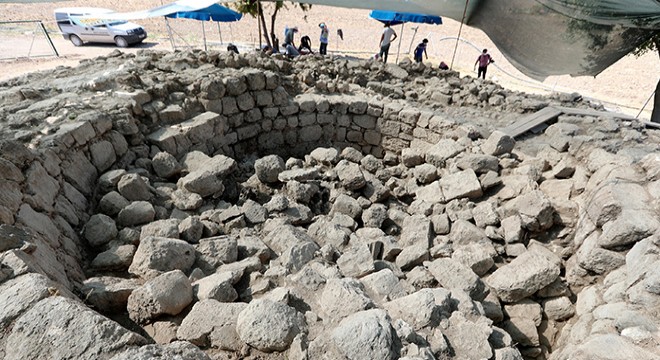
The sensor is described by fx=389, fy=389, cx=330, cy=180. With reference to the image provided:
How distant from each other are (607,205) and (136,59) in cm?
715

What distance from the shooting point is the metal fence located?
13695 millimetres

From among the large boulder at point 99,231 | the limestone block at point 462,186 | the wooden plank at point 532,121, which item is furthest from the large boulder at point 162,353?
the wooden plank at point 532,121

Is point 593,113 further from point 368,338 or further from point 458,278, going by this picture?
point 368,338

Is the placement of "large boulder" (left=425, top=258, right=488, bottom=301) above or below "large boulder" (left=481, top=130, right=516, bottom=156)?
below

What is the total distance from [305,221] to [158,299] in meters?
2.30

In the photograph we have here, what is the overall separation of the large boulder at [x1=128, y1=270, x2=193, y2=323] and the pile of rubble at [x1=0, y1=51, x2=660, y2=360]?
Answer: 0.02m

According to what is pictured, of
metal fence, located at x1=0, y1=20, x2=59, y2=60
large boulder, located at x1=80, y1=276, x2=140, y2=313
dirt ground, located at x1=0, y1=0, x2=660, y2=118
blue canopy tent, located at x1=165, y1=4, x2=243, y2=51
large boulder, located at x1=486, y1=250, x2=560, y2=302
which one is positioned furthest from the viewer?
dirt ground, located at x1=0, y1=0, x2=660, y2=118

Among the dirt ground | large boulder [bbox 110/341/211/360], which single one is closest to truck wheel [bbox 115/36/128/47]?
the dirt ground

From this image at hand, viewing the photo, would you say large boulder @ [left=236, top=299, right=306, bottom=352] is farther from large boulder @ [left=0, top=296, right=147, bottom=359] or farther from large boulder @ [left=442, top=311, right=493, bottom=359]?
large boulder @ [left=442, top=311, right=493, bottom=359]

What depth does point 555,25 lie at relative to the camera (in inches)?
248

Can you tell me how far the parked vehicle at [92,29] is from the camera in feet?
48.0

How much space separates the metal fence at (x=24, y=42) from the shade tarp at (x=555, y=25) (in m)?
12.4

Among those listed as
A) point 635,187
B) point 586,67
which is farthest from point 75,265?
point 586,67

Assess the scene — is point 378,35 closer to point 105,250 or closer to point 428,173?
point 428,173
